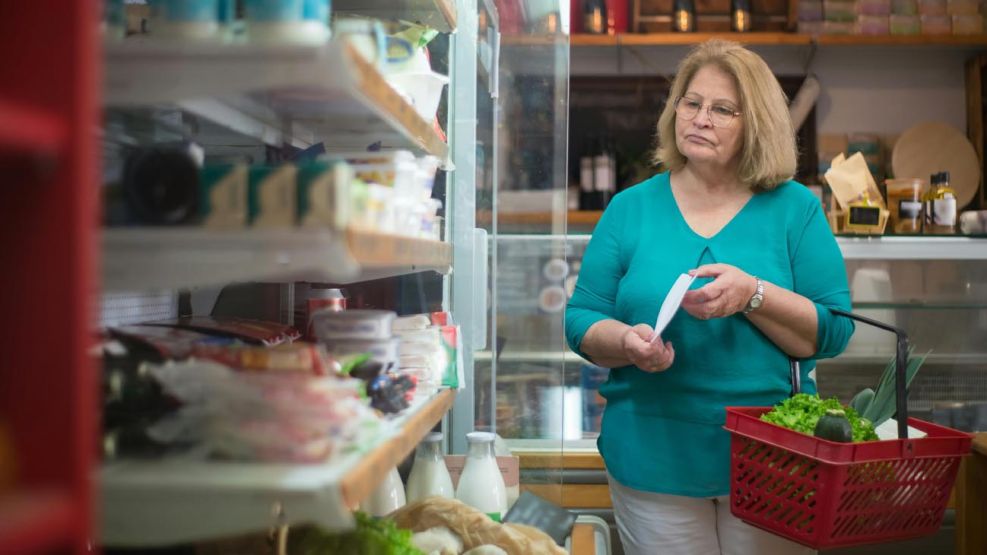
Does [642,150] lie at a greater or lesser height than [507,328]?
greater

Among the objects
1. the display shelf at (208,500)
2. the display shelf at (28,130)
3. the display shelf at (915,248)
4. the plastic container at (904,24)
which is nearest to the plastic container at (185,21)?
the display shelf at (28,130)

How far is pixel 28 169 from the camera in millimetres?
926

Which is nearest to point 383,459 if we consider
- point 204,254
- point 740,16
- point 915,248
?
point 204,254

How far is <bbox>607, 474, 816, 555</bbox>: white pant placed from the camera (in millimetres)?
2559

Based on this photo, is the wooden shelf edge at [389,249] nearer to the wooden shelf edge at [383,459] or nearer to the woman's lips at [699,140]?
the wooden shelf edge at [383,459]

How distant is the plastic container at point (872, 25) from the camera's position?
5.75 meters

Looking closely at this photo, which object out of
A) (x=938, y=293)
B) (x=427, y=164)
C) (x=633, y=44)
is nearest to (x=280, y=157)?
(x=427, y=164)

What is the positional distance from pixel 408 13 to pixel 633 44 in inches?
130

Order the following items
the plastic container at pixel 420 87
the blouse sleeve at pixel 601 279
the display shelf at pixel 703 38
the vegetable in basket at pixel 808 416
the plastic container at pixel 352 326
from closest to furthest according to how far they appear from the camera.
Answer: the plastic container at pixel 352 326, the plastic container at pixel 420 87, the vegetable in basket at pixel 808 416, the blouse sleeve at pixel 601 279, the display shelf at pixel 703 38

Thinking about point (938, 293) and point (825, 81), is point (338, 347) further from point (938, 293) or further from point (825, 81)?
point (825, 81)

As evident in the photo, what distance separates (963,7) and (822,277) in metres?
3.85

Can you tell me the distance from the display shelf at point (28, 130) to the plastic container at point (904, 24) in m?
5.56

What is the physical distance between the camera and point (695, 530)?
2.63m

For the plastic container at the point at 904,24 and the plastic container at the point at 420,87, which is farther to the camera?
the plastic container at the point at 904,24
